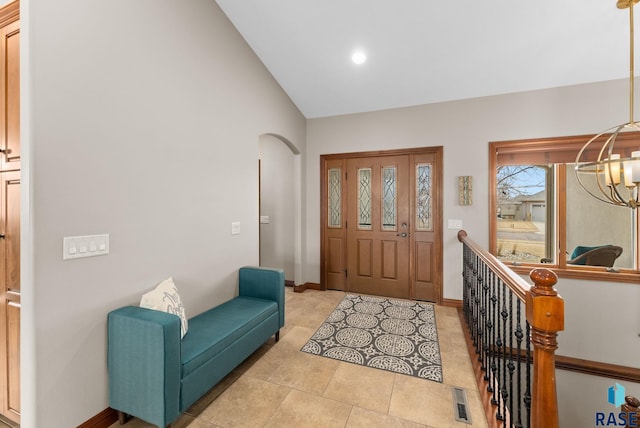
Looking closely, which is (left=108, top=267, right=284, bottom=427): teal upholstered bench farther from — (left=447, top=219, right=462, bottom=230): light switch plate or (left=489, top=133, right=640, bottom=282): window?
(left=489, top=133, right=640, bottom=282): window

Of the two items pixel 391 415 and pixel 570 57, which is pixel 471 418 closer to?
pixel 391 415

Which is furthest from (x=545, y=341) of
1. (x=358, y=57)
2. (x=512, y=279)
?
(x=358, y=57)

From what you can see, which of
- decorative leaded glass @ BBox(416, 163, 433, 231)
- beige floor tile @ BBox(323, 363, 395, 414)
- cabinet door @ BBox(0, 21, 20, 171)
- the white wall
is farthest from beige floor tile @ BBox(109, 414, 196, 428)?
decorative leaded glass @ BBox(416, 163, 433, 231)

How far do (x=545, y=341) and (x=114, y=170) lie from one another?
8.36 ft

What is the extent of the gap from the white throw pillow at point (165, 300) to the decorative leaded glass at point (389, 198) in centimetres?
301

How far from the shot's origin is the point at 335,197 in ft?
14.8

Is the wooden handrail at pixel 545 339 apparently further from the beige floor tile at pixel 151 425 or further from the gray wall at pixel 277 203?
the gray wall at pixel 277 203

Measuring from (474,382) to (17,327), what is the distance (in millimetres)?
3166

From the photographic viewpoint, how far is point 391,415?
1818 mm

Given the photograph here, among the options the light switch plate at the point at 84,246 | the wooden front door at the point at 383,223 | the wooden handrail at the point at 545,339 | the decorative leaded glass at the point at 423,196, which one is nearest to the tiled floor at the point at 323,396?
the wooden handrail at the point at 545,339

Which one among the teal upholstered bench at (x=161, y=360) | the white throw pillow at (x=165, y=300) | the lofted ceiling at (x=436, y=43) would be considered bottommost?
the teal upholstered bench at (x=161, y=360)

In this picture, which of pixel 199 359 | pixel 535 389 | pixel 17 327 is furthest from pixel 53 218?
pixel 535 389

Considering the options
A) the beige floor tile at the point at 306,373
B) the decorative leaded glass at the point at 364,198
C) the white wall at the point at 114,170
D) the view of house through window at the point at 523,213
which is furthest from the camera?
the decorative leaded glass at the point at 364,198

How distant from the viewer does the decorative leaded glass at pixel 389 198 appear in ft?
13.6
